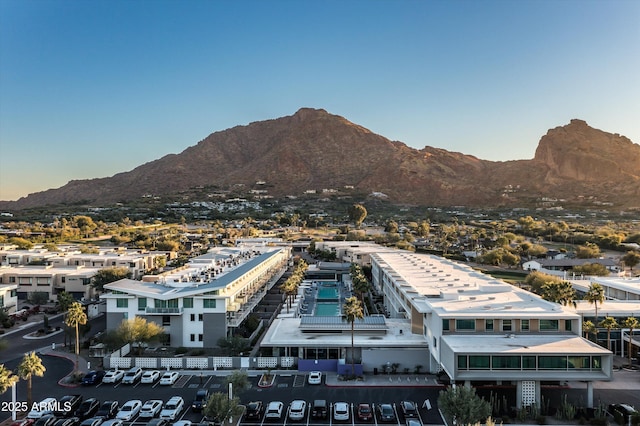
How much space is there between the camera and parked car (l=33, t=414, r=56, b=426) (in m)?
21.6

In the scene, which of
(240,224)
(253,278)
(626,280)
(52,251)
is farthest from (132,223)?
(626,280)

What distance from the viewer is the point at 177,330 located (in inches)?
1398

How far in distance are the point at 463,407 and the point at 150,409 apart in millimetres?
15065

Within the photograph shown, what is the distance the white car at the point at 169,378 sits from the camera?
27.8 m

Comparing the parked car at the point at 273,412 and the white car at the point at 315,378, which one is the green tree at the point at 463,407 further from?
the white car at the point at 315,378

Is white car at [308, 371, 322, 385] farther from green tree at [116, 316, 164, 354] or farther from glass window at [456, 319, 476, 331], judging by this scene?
green tree at [116, 316, 164, 354]

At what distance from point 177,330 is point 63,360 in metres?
7.71

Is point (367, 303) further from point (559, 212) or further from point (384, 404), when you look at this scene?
point (559, 212)

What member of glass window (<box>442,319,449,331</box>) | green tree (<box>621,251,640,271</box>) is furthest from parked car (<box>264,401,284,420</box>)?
green tree (<box>621,251,640,271</box>)

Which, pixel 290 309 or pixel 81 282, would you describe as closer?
pixel 290 309

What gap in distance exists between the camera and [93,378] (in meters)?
27.9

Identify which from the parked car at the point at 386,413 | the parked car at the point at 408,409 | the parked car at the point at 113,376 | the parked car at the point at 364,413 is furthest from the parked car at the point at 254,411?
the parked car at the point at 113,376

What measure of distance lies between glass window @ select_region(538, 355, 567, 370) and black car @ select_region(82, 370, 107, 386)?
982 inches

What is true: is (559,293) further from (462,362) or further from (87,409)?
(87,409)
